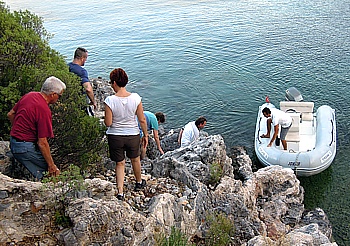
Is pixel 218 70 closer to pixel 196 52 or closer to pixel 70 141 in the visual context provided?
pixel 196 52

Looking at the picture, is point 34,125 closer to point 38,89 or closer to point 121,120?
point 121,120

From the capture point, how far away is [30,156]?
15.3 feet

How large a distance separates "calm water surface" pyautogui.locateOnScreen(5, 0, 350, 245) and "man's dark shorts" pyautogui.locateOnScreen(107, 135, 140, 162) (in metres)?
5.73

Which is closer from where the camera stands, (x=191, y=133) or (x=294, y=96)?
(x=191, y=133)

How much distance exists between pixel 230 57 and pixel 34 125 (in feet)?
52.3

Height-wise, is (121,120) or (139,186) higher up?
(121,120)

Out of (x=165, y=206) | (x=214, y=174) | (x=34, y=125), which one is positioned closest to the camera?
(x=34, y=125)

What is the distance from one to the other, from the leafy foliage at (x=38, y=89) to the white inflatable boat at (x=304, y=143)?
19.9 ft

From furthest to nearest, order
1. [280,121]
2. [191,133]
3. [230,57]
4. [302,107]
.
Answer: [230,57], [302,107], [280,121], [191,133]

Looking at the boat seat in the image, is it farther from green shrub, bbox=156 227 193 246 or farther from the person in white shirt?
green shrub, bbox=156 227 193 246

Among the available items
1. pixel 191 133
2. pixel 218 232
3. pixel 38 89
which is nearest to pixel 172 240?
pixel 218 232

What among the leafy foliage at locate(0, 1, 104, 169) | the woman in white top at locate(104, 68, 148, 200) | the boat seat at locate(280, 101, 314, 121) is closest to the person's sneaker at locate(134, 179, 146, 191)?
the woman in white top at locate(104, 68, 148, 200)

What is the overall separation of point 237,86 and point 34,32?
10.9 metres

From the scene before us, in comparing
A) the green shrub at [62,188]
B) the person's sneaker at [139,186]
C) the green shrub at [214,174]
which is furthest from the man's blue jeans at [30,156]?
the green shrub at [214,174]
